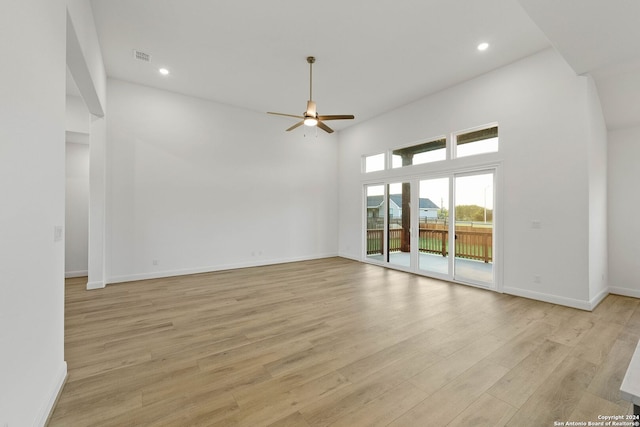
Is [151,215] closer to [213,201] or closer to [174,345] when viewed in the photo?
[213,201]

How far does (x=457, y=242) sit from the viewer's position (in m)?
5.23

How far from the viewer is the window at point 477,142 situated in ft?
15.4

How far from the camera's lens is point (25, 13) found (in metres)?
1.44

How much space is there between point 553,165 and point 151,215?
23.4ft

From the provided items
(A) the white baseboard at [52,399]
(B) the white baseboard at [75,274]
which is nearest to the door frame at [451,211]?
(A) the white baseboard at [52,399]

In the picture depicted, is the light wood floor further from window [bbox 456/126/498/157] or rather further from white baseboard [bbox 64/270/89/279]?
window [bbox 456/126/498/157]

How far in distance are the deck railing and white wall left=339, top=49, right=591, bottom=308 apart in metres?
0.82

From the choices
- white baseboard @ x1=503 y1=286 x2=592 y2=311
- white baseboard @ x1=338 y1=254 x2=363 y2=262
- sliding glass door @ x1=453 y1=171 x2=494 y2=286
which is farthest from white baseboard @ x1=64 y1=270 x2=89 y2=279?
white baseboard @ x1=503 y1=286 x2=592 y2=311

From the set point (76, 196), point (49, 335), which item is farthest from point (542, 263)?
point (76, 196)

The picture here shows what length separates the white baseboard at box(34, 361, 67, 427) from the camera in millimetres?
1619

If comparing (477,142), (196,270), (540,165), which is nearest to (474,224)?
(540,165)

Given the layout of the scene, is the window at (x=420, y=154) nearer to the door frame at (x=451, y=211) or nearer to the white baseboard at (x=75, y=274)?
the door frame at (x=451, y=211)

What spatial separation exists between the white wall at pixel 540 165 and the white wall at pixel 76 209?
26.0ft

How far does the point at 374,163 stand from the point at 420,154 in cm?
143
